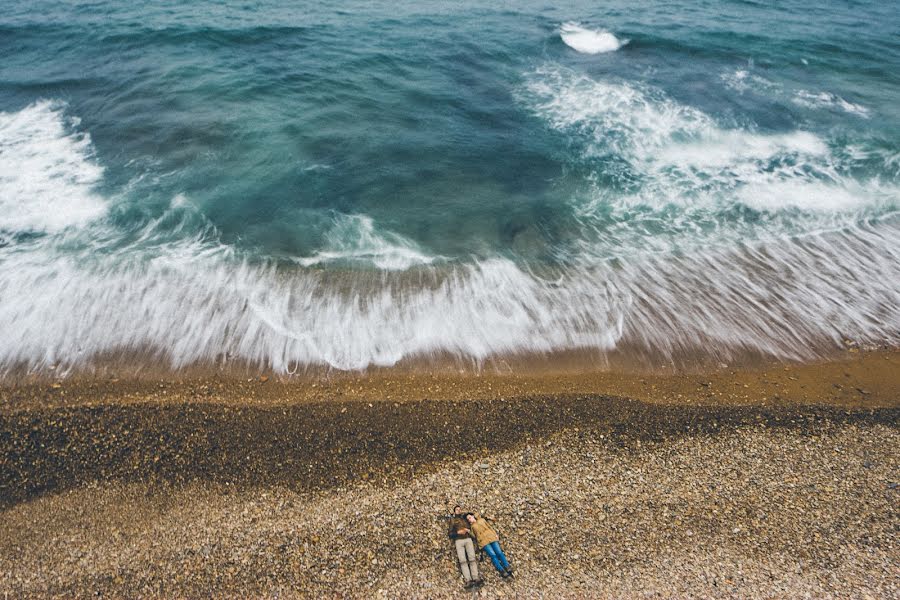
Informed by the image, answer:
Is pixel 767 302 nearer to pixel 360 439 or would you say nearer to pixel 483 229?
pixel 483 229

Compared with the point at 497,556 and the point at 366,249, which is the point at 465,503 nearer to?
the point at 497,556

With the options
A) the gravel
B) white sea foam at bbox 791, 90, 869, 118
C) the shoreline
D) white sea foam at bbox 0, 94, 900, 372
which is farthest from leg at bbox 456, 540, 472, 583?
white sea foam at bbox 791, 90, 869, 118

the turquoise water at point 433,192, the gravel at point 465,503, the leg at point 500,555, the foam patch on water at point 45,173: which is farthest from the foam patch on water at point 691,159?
the foam patch on water at point 45,173

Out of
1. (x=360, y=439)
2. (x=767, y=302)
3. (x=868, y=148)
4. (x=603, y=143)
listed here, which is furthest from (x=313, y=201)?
(x=868, y=148)

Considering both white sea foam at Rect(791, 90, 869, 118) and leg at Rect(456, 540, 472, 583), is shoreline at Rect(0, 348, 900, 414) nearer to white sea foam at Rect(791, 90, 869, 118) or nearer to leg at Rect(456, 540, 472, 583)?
leg at Rect(456, 540, 472, 583)

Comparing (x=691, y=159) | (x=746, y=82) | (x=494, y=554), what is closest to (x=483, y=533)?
(x=494, y=554)

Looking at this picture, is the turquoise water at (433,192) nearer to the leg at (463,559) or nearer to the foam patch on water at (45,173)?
the foam patch on water at (45,173)
